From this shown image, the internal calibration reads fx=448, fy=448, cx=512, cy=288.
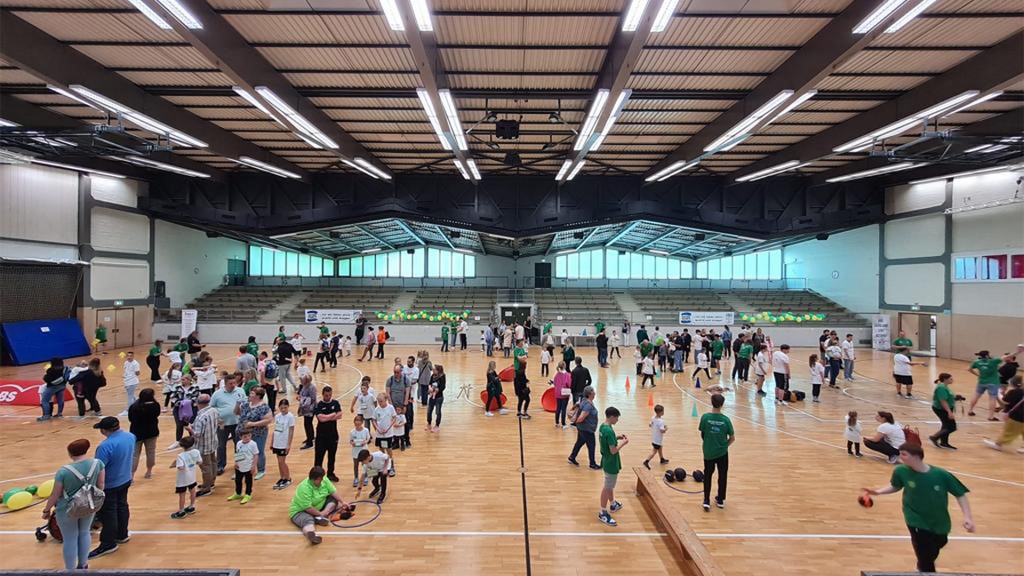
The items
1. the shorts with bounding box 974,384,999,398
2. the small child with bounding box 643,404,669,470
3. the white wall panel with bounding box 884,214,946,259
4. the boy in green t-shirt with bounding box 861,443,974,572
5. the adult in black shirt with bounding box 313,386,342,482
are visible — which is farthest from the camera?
the white wall panel with bounding box 884,214,946,259

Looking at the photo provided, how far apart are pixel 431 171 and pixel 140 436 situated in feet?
52.3

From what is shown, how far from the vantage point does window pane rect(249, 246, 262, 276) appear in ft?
115

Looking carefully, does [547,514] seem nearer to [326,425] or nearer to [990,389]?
[326,425]

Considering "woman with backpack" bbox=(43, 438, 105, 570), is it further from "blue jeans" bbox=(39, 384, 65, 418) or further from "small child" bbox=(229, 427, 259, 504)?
"blue jeans" bbox=(39, 384, 65, 418)

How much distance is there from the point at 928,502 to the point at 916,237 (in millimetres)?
24798

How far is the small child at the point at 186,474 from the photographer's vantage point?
237 inches

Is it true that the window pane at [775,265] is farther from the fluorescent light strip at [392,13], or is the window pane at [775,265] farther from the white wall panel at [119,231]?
the white wall panel at [119,231]

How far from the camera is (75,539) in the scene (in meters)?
4.73

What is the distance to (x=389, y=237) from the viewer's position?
32250 millimetres

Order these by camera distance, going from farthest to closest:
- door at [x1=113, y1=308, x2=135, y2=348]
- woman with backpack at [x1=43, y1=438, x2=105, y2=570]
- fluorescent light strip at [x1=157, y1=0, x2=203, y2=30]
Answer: door at [x1=113, y1=308, x2=135, y2=348], fluorescent light strip at [x1=157, y1=0, x2=203, y2=30], woman with backpack at [x1=43, y1=438, x2=105, y2=570]

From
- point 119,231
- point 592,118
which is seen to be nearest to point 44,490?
point 592,118

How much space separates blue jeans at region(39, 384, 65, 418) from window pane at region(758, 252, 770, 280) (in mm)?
41288

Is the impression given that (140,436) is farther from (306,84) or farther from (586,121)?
(586,121)

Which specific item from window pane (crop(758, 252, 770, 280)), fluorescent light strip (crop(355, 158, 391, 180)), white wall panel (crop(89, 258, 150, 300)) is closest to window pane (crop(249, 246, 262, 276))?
white wall panel (crop(89, 258, 150, 300))
